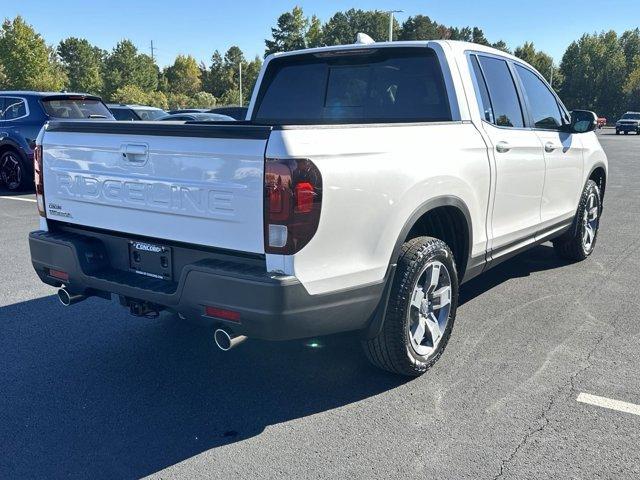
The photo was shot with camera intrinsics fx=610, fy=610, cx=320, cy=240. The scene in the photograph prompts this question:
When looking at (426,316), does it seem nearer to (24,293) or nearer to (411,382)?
(411,382)

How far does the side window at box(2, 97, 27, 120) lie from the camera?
11359mm

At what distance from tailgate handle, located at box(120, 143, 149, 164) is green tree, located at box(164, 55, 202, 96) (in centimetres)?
8356

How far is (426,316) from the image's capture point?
3.70 metres

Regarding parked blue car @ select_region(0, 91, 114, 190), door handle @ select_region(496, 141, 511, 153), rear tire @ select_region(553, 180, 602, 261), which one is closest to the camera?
door handle @ select_region(496, 141, 511, 153)

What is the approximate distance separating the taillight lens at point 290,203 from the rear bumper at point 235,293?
0.17m

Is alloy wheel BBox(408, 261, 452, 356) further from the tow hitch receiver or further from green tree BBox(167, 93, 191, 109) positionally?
green tree BBox(167, 93, 191, 109)

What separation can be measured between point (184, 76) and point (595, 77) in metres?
57.2

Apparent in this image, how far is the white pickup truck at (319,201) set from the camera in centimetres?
278

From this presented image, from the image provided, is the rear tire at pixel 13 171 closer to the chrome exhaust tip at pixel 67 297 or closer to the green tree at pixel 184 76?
the chrome exhaust tip at pixel 67 297

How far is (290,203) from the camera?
2.70 meters

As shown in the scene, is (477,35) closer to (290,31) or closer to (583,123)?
(290,31)

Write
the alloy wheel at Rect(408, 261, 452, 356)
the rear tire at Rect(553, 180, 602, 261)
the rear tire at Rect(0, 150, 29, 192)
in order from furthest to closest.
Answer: the rear tire at Rect(0, 150, 29, 192)
the rear tire at Rect(553, 180, 602, 261)
the alloy wheel at Rect(408, 261, 452, 356)

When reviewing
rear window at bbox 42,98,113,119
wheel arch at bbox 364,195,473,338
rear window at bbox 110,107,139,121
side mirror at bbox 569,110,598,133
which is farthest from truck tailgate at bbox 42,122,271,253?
rear window at bbox 110,107,139,121

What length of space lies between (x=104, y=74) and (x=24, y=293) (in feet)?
258
